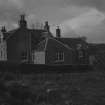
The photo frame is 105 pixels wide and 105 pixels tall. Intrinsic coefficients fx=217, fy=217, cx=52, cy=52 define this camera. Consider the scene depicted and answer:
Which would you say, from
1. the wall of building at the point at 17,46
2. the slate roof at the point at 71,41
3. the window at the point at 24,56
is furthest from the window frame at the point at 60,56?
the window at the point at 24,56

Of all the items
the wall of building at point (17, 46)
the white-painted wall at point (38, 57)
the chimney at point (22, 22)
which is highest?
the chimney at point (22, 22)

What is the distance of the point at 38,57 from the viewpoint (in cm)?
4388

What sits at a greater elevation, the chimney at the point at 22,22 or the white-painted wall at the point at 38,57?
the chimney at the point at 22,22

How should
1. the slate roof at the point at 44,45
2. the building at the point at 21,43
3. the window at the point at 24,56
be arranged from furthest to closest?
the window at the point at 24,56 → the building at the point at 21,43 → the slate roof at the point at 44,45

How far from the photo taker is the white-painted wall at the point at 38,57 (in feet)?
140

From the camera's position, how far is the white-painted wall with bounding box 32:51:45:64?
140ft

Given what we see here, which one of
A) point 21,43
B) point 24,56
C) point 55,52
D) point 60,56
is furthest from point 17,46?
point 60,56

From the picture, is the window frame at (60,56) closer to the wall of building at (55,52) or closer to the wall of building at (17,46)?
the wall of building at (55,52)

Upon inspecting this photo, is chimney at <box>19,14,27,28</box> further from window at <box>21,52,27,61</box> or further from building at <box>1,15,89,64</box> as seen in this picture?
window at <box>21,52,27,61</box>

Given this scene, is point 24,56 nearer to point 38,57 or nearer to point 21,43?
point 21,43

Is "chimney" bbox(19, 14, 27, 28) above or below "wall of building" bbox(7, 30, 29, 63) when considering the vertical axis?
above

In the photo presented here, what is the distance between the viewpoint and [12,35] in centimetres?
4350

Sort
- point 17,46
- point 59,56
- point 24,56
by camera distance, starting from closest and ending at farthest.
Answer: point 59,56 → point 17,46 → point 24,56

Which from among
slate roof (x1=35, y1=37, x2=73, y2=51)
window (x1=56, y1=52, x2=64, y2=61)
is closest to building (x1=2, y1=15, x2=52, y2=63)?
slate roof (x1=35, y1=37, x2=73, y2=51)
